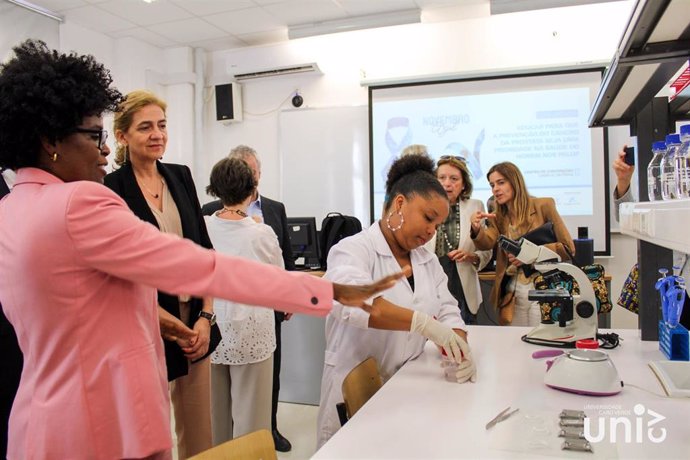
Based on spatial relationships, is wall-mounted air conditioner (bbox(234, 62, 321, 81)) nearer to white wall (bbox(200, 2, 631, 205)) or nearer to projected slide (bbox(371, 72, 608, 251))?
white wall (bbox(200, 2, 631, 205))

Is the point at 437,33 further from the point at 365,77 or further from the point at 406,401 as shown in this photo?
the point at 406,401

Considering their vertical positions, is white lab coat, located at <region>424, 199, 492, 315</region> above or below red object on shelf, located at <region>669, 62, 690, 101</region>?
below

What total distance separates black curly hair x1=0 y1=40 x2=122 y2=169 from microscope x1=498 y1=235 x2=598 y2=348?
1512mm

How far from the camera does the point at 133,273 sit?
865 millimetres

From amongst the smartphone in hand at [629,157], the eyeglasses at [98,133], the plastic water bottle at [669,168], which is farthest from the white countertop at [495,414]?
the smartphone in hand at [629,157]

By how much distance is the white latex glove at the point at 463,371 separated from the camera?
155 centimetres

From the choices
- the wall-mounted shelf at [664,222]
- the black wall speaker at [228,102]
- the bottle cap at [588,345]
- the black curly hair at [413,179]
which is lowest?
the bottle cap at [588,345]

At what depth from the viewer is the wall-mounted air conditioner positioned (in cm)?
520

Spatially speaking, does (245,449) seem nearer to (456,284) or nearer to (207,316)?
(207,316)

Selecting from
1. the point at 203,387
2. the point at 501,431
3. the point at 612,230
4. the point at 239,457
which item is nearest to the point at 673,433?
the point at 501,431

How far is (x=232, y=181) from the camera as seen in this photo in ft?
7.48

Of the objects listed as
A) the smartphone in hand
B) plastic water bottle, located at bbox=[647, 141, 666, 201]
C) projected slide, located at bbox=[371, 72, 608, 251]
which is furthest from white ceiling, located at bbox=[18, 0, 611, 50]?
plastic water bottle, located at bbox=[647, 141, 666, 201]

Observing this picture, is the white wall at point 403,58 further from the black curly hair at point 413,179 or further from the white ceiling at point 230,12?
the black curly hair at point 413,179

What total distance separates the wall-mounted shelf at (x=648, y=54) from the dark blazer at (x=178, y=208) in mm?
1402
